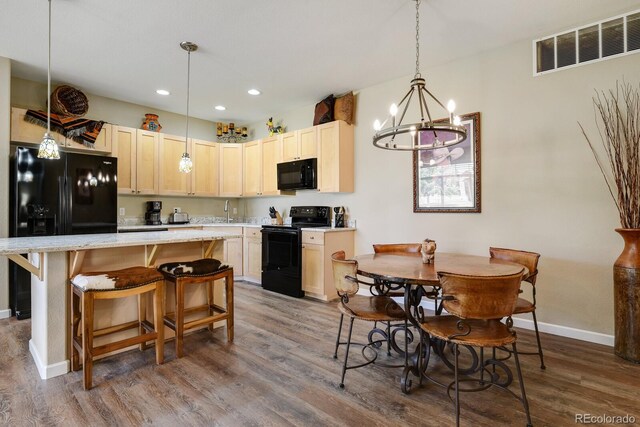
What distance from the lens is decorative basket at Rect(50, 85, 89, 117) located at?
405cm

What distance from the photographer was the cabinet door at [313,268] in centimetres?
417

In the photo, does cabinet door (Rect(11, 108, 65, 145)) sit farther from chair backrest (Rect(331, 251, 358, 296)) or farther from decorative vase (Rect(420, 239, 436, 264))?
decorative vase (Rect(420, 239, 436, 264))

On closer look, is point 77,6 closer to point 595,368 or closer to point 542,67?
point 542,67

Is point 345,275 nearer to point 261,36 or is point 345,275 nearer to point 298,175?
point 261,36

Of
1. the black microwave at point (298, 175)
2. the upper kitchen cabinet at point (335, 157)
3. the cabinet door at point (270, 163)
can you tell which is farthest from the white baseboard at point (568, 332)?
the cabinet door at point (270, 163)

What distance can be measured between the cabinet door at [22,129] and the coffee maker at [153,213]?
5.27 ft

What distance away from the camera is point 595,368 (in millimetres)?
2365

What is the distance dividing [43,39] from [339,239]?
3.78 meters

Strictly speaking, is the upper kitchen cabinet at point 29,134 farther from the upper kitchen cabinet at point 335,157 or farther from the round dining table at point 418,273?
the round dining table at point 418,273

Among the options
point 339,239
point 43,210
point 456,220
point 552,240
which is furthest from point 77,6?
point 552,240

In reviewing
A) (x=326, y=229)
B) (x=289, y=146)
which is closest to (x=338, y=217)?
(x=326, y=229)

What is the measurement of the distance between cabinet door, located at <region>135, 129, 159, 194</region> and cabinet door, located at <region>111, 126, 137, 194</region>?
0.19ft

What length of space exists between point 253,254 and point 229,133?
2.44 m

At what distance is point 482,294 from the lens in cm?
171
